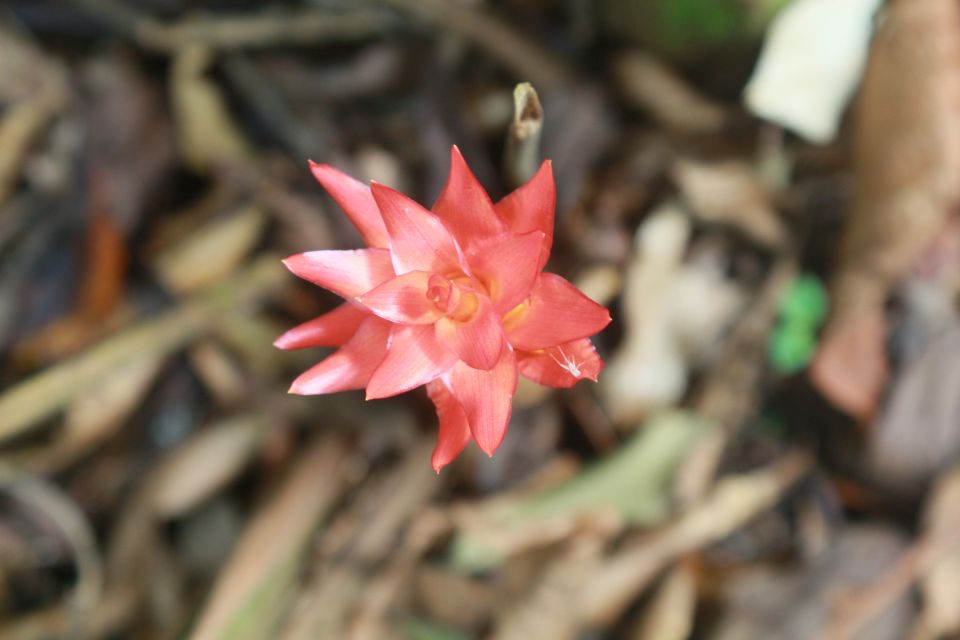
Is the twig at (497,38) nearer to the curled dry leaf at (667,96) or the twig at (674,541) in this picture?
the curled dry leaf at (667,96)

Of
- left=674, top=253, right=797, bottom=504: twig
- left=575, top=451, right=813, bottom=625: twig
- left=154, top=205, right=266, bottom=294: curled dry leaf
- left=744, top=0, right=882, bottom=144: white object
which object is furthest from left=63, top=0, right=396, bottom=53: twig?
left=575, top=451, right=813, bottom=625: twig

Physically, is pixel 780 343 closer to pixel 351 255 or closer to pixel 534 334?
pixel 534 334

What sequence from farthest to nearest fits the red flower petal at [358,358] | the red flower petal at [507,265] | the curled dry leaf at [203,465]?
the curled dry leaf at [203,465] < the red flower petal at [358,358] < the red flower petal at [507,265]

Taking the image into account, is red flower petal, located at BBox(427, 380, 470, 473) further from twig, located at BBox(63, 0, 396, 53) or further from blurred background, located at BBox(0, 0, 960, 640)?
twig, located at BBox(63, 0, 396, 53)

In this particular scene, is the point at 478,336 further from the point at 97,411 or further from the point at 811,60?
the point at 97,411

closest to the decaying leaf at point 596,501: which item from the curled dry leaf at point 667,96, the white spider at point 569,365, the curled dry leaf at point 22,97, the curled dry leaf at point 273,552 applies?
the curled dry leaf at point 273,552

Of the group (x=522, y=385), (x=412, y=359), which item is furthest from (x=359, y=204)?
(x=522, y=385)

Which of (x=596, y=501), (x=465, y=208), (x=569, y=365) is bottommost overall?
(x=596, y=501)
